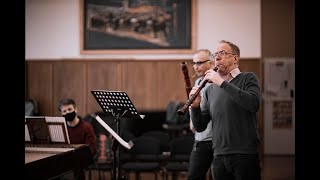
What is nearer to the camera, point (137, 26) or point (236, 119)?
point (236, 119)

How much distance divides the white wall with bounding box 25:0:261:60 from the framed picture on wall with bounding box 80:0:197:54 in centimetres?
16

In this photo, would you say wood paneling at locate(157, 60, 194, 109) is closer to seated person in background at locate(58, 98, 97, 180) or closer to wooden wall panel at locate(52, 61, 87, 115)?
wooden wall panel at locate(52, 61, 87, 115)

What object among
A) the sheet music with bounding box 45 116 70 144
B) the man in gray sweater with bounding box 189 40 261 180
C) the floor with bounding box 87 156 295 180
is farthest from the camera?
the floor with bounding box 87 156 295 180

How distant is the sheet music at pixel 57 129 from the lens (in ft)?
19.0

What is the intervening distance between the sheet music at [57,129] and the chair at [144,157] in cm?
159

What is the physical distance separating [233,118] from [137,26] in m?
7.96

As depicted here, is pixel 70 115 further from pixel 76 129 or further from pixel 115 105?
pixel 115 105

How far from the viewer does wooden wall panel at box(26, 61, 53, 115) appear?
1188cm

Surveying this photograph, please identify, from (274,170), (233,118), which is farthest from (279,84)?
(233,118)

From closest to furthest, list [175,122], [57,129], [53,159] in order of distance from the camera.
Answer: [53,159]
[57,129]
[175,122]

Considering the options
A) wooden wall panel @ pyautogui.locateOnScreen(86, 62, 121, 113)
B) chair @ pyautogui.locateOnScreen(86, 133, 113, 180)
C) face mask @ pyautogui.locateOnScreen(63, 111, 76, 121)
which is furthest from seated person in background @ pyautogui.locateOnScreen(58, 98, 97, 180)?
wooden wall panel @ pyautogui.locateOnScreen(86, 62, 121, 113)

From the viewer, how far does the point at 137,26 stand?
11594 millimetres

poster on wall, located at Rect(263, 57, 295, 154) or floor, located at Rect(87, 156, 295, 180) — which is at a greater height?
poster on wall, located at Rect(263, 57, 295, 154)

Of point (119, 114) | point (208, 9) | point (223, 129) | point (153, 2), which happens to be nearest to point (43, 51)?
point (153, 2)
